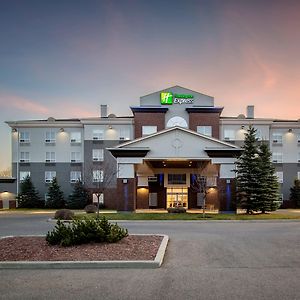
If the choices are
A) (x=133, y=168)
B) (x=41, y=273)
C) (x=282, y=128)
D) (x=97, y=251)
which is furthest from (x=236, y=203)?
(x=41, y=273)

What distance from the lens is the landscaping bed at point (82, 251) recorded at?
33.1ft

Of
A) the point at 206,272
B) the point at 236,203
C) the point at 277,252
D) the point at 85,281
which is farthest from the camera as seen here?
the point at 236,203

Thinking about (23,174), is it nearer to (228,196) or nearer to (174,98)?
(174,98)

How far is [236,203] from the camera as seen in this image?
1332 inches

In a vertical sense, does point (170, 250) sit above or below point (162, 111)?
below

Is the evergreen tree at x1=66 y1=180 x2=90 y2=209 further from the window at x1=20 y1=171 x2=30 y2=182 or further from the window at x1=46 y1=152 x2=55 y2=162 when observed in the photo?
the window at x1=20 y1=171 x2=30 y2=182

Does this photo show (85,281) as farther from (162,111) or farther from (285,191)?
(285,191)

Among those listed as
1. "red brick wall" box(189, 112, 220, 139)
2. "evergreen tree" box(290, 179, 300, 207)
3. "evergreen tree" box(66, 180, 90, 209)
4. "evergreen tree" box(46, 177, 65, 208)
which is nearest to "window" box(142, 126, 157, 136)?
"red brick wall" box(189, 112, 220, 139)

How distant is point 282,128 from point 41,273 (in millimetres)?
47936

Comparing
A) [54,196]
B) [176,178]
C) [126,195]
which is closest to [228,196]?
[126,195]

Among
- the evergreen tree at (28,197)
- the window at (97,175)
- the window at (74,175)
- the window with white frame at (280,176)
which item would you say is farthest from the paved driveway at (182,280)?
the window with white frame at (280,176)

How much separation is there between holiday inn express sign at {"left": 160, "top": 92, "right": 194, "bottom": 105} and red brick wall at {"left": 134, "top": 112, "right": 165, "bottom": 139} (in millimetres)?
1790

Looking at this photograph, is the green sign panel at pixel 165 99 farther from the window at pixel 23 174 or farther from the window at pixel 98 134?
the window at pixel 23 174

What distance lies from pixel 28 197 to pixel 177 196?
20118 mm
